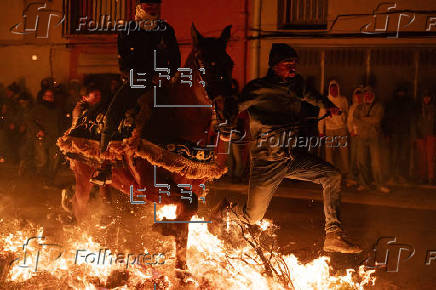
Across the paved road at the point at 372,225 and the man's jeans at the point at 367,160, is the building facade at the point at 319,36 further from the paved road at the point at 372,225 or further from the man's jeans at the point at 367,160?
the paved road at the point at 372,225

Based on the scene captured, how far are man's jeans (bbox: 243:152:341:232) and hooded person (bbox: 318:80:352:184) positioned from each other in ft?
20.4

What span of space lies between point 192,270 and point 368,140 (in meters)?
6.79

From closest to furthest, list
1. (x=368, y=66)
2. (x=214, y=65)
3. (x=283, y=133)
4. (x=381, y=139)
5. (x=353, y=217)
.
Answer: (x=214, y=65) < (x=283, y=133) < (x=353, y=217) < (x=381, y=139) < (x=368, y=66)

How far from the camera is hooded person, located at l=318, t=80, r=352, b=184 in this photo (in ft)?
38.1

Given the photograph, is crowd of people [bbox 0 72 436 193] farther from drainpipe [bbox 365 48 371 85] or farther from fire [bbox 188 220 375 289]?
fire [bbox 188 220 375 289]

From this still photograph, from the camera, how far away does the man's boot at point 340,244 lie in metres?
5.25

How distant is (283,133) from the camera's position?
5344 millimetres

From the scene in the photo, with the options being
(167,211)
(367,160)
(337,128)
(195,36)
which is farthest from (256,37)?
(195,36)

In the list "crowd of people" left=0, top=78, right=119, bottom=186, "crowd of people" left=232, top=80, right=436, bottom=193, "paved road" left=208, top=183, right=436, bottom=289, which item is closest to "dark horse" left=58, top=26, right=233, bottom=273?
"paved road" left=208, top=183, right=436, bottom=289

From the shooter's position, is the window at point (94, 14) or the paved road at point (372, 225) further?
the window at point (94, 14)

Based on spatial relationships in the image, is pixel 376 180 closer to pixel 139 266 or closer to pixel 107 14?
pixel 139 266

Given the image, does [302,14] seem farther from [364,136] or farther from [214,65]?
[214,65]

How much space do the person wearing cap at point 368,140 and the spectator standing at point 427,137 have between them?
1.02 m

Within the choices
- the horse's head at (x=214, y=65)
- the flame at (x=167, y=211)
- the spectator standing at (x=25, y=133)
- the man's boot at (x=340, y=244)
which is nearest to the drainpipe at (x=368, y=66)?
the spectator standing at (x=25, y=133)
